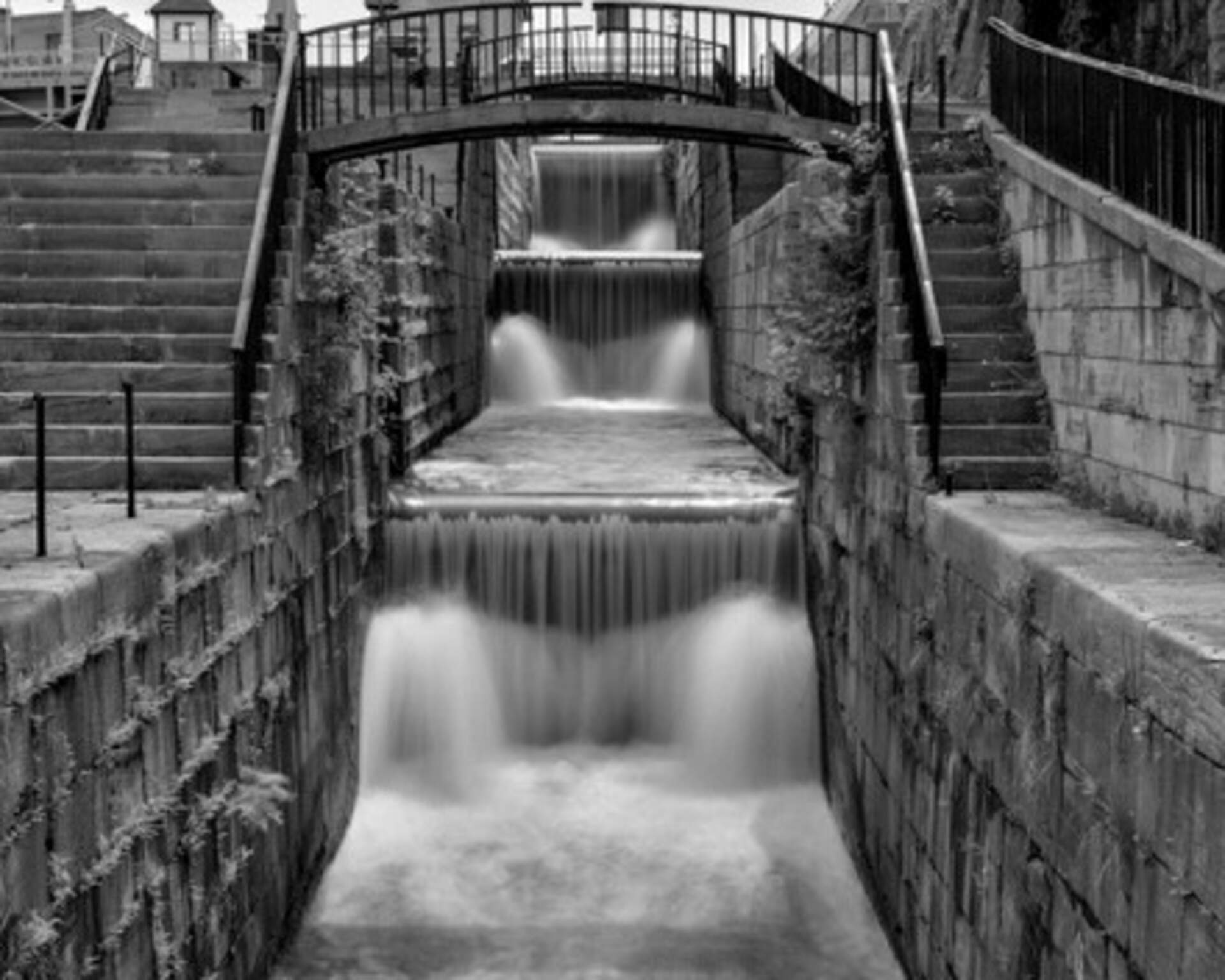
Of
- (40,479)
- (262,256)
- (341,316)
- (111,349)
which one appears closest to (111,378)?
(111,349)

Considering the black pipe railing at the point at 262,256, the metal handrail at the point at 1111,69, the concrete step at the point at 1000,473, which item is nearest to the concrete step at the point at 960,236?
the metal handrail at the point at 1111,69

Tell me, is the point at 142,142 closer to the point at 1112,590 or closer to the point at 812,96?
the point at 812,96

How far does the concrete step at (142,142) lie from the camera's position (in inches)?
617

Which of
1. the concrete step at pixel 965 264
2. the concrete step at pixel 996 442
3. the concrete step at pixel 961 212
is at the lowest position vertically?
the concrete step at pixel 996 442

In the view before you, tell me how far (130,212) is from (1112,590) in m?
10.1

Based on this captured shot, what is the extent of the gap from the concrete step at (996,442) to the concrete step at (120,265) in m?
5.96

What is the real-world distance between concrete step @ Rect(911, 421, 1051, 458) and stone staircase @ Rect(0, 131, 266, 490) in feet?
16.2

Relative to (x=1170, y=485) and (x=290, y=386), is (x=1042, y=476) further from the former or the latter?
(x=290, y=386)

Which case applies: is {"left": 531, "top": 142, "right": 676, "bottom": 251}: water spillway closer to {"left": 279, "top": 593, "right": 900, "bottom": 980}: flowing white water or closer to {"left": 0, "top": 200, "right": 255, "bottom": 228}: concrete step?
{"left": 279, "top": 593, "right": 900, "bottom": 980}: flowing white water

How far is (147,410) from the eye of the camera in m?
12.3

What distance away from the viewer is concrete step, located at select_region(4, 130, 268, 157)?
15.7m

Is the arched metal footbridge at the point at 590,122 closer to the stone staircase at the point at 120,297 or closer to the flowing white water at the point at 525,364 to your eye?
the stone staircase at the point at 120,297

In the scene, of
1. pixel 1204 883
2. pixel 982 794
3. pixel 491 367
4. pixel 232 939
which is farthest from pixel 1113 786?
pixel 491 367

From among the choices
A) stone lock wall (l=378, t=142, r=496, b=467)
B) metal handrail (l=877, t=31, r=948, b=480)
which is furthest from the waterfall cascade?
metal handrail (l=877, t=31, r=948, b=480)
